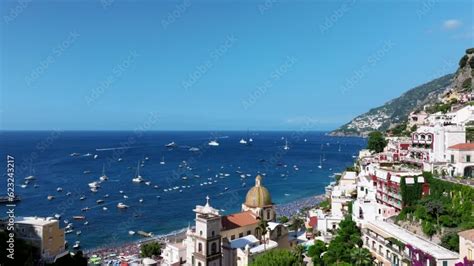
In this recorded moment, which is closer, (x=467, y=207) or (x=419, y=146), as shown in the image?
(x=467, y=207)

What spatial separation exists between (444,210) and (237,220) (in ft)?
58.7

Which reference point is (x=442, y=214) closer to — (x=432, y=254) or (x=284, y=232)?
(x=432, y=254)

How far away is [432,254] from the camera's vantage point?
1058 inches

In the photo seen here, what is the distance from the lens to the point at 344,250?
31.2 metres

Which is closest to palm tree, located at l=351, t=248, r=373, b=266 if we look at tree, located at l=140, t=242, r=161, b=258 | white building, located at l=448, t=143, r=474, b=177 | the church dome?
the church dome

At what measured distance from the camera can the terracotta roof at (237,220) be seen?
36.9 m

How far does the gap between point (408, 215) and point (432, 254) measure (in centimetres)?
973

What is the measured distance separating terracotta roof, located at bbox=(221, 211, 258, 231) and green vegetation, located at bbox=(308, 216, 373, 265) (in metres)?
7.04

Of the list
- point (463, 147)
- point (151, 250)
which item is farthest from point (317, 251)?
point (463, 147)

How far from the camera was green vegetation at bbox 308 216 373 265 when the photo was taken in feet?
97.6

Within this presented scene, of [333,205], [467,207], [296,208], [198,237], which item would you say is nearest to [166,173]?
[296,208]

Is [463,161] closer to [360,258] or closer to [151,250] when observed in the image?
[360,258]

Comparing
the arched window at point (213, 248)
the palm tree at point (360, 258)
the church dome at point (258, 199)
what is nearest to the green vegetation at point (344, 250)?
the palm tree at point (360, 258)

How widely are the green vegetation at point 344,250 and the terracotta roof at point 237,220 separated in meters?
7.04
